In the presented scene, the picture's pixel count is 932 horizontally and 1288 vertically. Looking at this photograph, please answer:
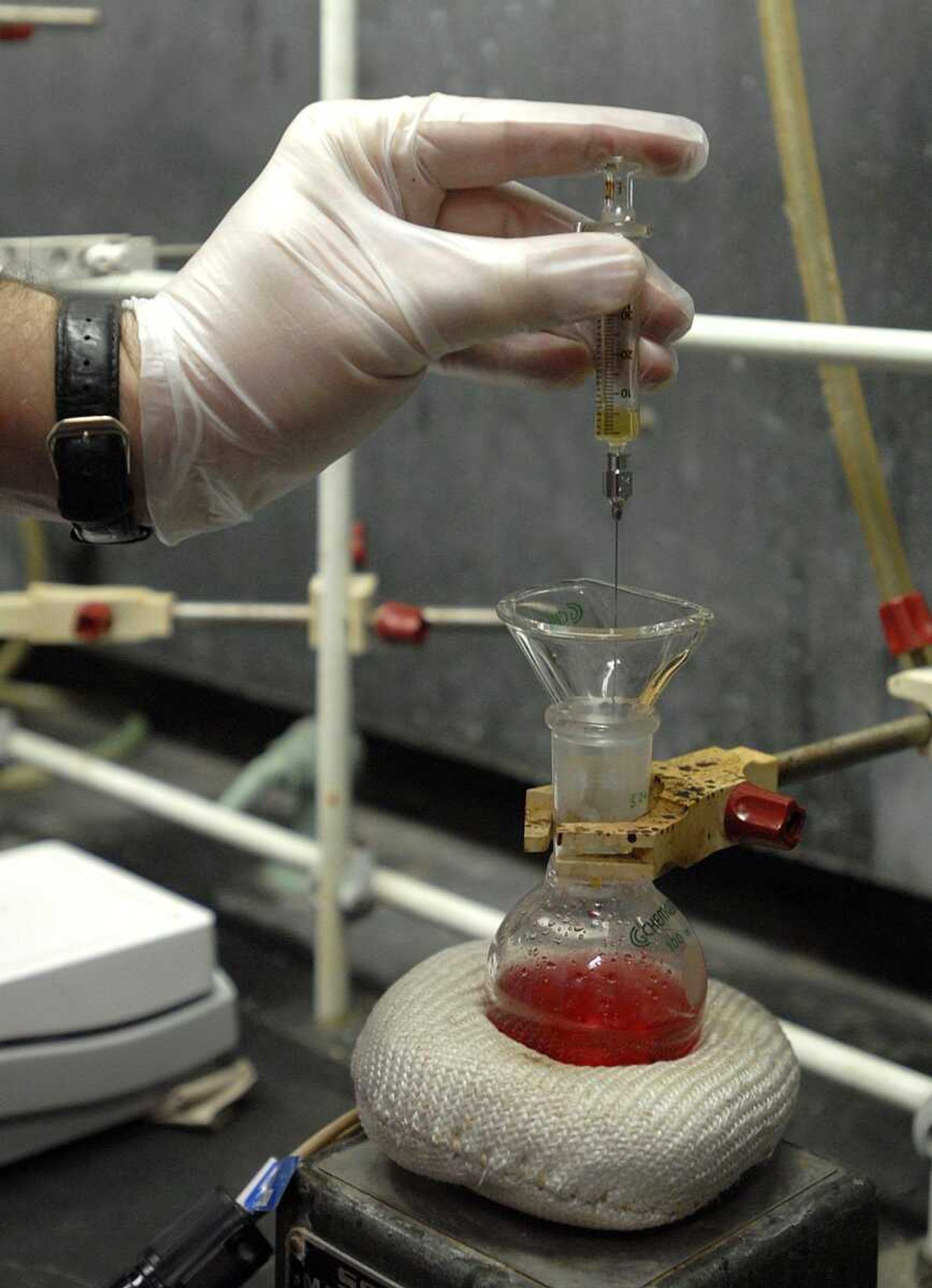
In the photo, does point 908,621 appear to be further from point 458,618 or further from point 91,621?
point 91,621

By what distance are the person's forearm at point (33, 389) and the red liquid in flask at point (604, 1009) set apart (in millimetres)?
412

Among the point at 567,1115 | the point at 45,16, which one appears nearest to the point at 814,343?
the point at 567,1115

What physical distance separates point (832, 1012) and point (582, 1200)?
0.96m

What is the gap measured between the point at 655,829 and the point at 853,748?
0.30 m

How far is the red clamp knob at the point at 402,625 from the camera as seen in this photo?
160 centimetres

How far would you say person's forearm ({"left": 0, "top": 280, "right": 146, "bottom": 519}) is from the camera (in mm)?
936

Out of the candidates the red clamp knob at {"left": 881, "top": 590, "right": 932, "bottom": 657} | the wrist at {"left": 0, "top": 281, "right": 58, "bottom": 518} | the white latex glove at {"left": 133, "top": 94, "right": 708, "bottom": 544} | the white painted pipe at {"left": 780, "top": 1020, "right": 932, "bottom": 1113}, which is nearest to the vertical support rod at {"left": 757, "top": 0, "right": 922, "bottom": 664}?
the red clamp knob at {"left": 881, "top": 590, "right": 932, "bottom": 657}

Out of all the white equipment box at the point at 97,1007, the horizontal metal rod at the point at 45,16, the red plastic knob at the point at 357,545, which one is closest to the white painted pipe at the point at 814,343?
the red plastic knob at the point at 357,545

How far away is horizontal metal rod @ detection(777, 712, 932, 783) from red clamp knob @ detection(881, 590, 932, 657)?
0.07 meters

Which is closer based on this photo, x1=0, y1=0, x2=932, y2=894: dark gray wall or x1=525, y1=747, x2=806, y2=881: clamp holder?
x1=525, y1=747, x2=806, y2=881: clamp holder

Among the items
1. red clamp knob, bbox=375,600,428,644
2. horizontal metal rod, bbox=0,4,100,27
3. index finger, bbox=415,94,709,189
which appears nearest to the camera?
index finger, bbox=415,94,709,189

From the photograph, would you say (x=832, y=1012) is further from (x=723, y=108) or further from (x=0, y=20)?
(x=0, y=20)

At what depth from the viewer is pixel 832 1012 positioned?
5.58ft

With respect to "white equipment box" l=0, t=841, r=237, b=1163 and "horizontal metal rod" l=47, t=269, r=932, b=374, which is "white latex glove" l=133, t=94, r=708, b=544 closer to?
"horizontal metal rod" l=47, t=269, r=932, b=374
